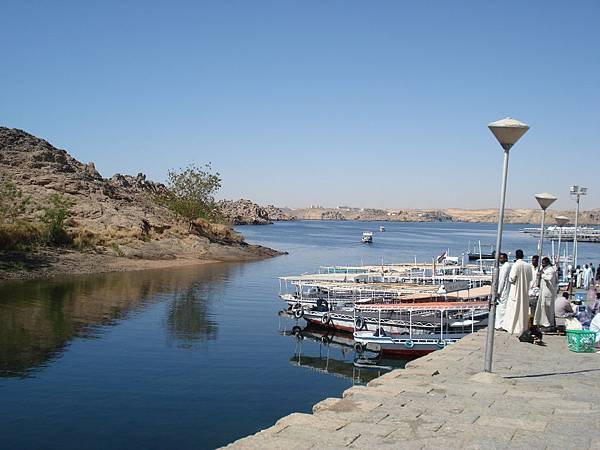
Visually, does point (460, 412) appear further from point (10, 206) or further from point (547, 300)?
point (10, 206)

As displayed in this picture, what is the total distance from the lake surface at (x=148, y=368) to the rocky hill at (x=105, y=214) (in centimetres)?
1673

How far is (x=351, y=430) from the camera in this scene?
24.9 feet

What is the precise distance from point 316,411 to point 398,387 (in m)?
2.02

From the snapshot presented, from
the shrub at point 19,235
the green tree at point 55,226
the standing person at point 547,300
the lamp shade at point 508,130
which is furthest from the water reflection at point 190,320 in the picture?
the lamp shade at point 508,130

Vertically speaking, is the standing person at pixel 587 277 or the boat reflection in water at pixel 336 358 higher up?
A: the standing person at pixel 587 277

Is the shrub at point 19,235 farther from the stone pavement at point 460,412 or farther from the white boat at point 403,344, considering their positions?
the stone pavement at point 460,412

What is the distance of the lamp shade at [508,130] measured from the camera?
10.5 meters

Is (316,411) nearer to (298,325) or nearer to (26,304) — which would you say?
(298,325)

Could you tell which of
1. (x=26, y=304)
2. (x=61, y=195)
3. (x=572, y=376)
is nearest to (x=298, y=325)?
(x=26, y=304)

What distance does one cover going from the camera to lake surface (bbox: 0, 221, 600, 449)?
14359 mm

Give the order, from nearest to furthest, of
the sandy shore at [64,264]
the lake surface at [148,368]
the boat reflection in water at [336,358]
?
the lake surface at [148,368], the boat reflection in water at [336,358], the sandy shore at [64,264]

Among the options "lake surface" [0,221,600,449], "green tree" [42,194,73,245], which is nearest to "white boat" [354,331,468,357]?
"lake surface" [0,221,600,449]

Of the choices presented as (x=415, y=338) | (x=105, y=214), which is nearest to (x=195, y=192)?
(x=105, y=214)

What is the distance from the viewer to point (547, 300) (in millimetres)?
15555
